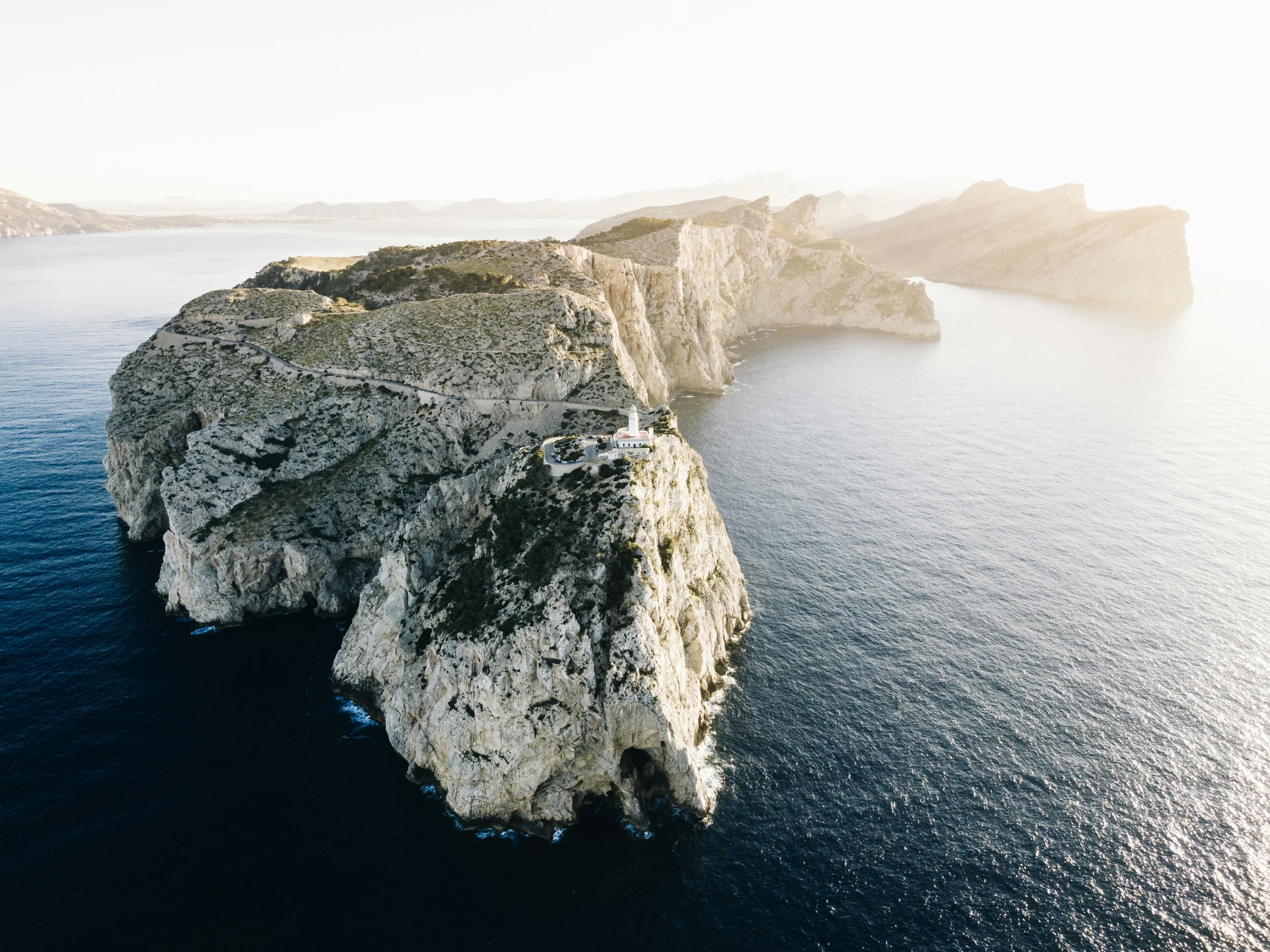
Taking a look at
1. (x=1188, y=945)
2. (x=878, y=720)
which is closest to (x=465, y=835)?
(x=878, y=720)

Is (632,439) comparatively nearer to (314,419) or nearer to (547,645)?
(547,645)

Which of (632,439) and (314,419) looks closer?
(632,439)

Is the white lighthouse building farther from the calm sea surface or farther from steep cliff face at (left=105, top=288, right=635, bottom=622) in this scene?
the calm sea surface

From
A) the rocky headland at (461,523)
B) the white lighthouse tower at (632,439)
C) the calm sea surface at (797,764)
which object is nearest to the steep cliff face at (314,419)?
the rocky headland at (461,523)

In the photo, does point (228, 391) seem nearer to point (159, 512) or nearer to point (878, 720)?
point (159, 512)

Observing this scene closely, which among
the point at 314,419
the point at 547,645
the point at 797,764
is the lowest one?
the point at 797,764

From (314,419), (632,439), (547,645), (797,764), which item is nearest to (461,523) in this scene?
(632,439)

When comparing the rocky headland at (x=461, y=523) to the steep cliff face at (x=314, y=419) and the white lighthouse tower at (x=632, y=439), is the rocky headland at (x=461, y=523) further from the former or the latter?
the white lighthouse tower at (x=632, y=439)
